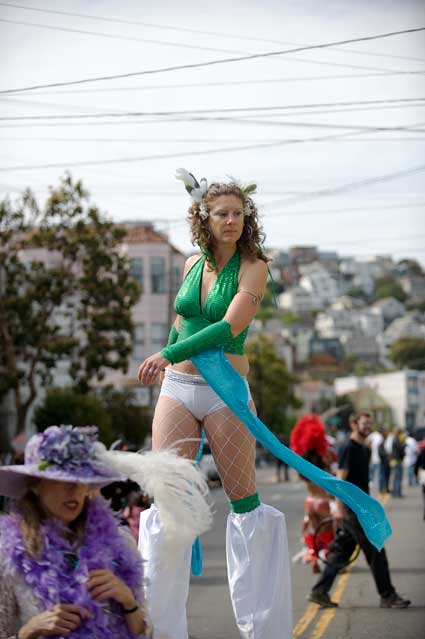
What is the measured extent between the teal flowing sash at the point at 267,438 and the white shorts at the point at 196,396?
3.1 inches

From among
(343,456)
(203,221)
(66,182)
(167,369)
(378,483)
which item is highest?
(66,182)

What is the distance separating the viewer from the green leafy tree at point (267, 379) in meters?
81.8

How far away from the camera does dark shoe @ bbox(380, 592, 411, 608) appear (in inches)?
382

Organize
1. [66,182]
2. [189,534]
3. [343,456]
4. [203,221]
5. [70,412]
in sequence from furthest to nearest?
[70,412]
[66,182]
[343,456]
[203,221]
[189,534]

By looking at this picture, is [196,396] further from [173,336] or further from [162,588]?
[162,588]

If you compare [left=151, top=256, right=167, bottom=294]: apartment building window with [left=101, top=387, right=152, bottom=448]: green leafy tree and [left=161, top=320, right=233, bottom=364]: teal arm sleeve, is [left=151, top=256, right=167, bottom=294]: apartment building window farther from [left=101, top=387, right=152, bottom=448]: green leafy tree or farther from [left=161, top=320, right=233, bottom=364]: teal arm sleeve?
[left=161, top=320, right=233, bottom=364]: teal arm sleeve

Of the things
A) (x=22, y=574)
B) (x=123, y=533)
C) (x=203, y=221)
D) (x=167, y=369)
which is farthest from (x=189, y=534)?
(x=203, y=221)

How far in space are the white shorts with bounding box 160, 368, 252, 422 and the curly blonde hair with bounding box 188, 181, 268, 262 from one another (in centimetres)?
69

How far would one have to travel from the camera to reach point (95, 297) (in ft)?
110

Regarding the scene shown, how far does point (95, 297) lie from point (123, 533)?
29019 millimetres

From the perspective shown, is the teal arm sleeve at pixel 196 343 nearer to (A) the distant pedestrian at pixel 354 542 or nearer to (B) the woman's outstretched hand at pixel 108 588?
(B) the woman's outstretched hand at pixel 108 588

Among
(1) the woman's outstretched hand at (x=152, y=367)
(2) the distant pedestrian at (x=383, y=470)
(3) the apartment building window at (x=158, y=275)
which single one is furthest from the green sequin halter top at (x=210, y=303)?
(3) the apartment building window at (x=158, y=275)

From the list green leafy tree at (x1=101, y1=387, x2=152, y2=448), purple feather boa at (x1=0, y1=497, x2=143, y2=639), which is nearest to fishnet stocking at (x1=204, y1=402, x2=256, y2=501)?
purple feather boa at (x1=0, y1=497, x2=143, y2=639)

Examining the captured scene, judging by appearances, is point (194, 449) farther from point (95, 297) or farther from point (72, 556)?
point (95, 297)
